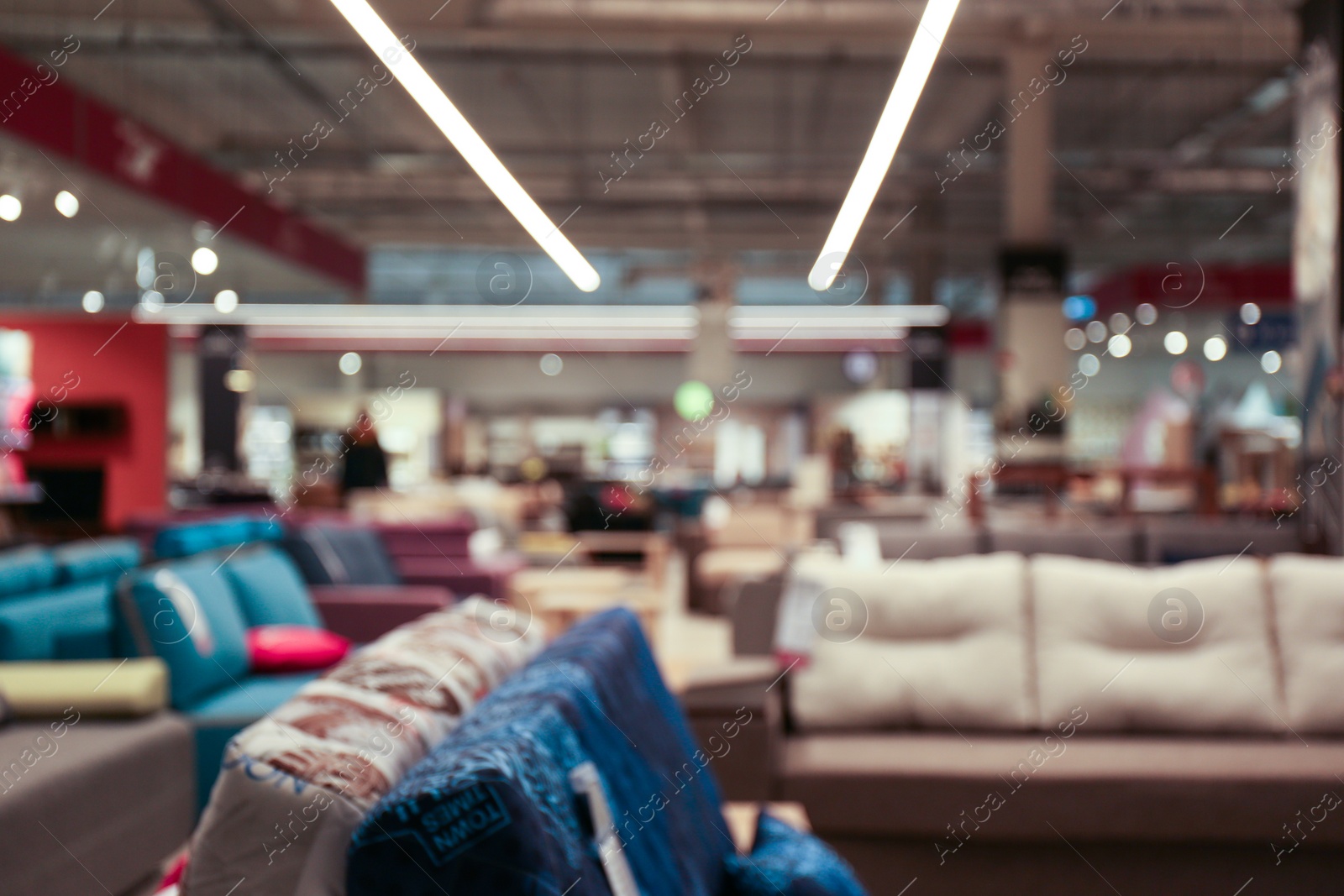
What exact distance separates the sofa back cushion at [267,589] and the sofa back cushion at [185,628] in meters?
0.34

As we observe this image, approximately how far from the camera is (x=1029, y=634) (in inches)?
120

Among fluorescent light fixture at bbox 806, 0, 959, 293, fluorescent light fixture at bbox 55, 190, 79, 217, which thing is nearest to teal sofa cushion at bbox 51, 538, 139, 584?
fluorescent light fixture at bbox 806, 0, 959, 293

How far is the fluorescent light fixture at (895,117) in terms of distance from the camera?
6.59 feet

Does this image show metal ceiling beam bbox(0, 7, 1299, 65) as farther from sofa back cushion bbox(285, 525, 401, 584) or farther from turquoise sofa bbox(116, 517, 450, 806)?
turquoise sofa bbox(116, 517, 450, 806)

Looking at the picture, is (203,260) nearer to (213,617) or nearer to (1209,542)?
(213,617)

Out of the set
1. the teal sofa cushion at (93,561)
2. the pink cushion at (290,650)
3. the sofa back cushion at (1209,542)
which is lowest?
the pink cushion at (290,650)

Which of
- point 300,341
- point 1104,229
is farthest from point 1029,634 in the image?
point 300,341

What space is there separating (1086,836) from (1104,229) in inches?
501

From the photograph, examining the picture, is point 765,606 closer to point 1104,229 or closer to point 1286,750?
point 1286,750

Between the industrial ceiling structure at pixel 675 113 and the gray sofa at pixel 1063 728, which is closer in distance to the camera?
the gray sofa at pixel 1063 728

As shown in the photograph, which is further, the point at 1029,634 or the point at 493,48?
the point at 493,48

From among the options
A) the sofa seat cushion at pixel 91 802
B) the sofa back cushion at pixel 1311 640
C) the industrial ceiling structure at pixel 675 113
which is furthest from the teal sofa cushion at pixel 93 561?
the sofa back cushion at pixel 1311 640

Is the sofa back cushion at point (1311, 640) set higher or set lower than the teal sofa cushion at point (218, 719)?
higher

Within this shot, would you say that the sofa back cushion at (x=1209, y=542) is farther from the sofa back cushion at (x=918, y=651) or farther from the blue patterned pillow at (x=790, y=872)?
the blue patterned pillow at (x=790, y=872)
